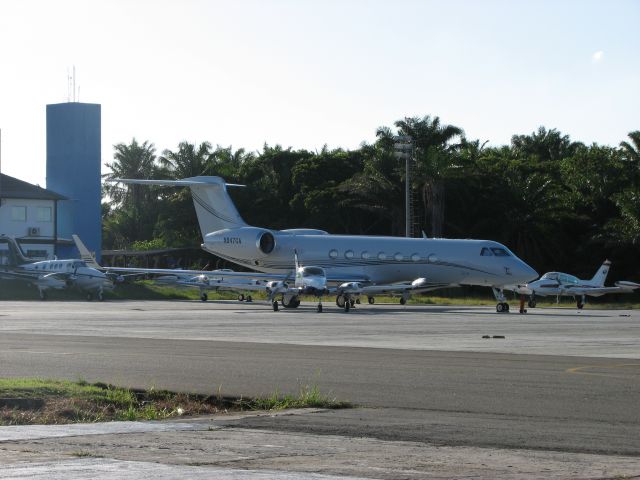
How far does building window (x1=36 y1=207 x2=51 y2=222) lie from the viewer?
84.2m

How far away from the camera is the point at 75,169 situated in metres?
84.9

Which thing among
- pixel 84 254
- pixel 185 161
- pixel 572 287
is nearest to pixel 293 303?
pixel 572 287

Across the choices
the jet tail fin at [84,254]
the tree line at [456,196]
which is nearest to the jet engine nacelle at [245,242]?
the jet tail fin at [84,254]

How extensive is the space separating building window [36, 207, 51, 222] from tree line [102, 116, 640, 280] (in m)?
13.8

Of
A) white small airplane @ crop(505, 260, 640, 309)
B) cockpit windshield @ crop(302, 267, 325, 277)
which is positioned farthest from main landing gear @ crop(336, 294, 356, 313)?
white small airplane @ crop(505, 260, 640, 309)

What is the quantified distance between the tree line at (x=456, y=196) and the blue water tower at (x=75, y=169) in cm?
1180

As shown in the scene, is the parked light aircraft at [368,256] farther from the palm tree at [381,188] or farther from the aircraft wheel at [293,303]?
the palm tree at [381,188]

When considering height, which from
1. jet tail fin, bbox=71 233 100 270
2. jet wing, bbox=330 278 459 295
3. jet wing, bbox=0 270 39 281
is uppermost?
jet tail fin, bbox=71 233 100 270

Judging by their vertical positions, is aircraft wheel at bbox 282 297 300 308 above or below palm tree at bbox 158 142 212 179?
below

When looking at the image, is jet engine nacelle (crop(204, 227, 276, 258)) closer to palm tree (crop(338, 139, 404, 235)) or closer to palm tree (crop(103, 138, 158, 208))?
palm tree (crop(338, 139, 404, 235))

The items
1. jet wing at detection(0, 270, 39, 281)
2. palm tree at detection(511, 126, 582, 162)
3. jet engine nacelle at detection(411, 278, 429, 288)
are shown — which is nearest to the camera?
jet engine nacelle at detection(411, 278, 429, 288)

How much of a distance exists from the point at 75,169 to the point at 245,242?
1168 inches

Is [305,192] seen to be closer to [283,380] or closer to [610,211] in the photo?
[610,211]

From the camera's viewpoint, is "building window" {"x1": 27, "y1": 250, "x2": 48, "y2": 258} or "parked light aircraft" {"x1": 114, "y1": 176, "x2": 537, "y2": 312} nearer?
"parked light aircraft" {"x1": 114, "y1": 176, "x2": 537, "y2": 312}
